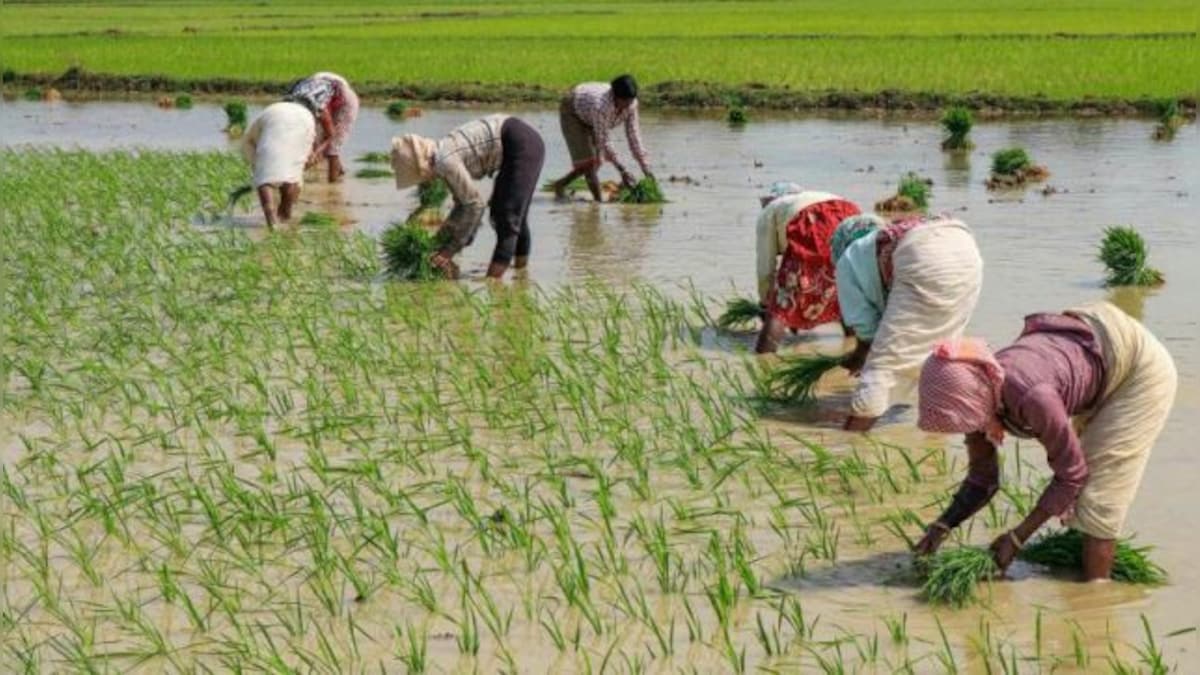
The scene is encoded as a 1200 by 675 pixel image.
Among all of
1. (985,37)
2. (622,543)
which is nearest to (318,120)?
(622,543)

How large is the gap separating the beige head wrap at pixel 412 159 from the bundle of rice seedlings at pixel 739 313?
69.5 inches

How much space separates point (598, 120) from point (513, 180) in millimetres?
3499

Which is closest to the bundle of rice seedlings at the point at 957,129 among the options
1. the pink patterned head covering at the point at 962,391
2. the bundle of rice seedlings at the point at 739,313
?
the bundle of rice seedlings at the point at 739,313

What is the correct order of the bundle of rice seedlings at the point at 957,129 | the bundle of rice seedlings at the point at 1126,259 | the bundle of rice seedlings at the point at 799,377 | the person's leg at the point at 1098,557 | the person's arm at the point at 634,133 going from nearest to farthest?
the person's leg at the point at 1098,557 < the bundle of rice seedlings at the point at 799,377 < the bundle of rice seedlings at the point at 1126,259 < the person's arm at the point at 634,133 < the bundle of rice seedlings at the point at 957,129

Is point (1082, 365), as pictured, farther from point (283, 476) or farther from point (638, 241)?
point (638, 241)

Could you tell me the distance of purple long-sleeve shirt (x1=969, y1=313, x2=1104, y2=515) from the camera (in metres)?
4.50

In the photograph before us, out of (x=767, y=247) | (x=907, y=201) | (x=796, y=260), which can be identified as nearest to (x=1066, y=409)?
(x=796, y=260)

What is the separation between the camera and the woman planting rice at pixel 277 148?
1186 centimetres

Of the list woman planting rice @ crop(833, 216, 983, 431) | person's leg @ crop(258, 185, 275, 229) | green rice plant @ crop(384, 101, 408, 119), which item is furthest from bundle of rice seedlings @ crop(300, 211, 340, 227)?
green rice plant @ crop(384, 101, 408, 119)

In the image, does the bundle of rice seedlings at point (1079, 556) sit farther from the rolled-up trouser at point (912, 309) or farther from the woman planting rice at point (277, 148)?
the woman planting rice at point (277, 148)

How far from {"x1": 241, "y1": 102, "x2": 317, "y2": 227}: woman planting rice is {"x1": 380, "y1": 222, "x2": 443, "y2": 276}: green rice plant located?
6.57 feet

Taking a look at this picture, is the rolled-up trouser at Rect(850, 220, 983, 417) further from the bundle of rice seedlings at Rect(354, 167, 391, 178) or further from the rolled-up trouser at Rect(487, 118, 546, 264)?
the bundle of rice seedlings at Rect(354, 167, 391, 178)

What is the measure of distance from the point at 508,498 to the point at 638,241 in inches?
238

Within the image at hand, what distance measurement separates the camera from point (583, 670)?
434 centimetres
